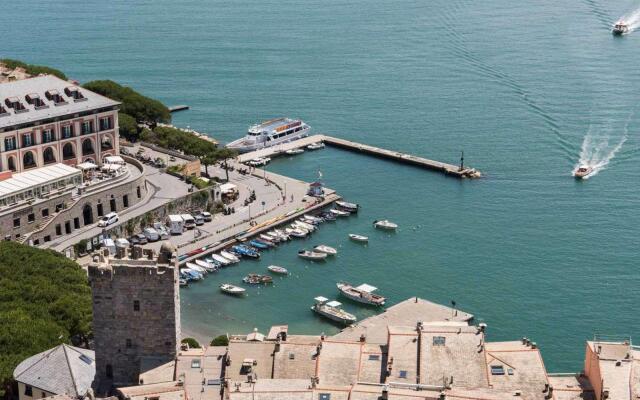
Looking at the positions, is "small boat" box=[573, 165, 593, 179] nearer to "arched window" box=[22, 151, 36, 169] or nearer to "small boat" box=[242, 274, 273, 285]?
"small boat" box=[242, 274, 273, 285]

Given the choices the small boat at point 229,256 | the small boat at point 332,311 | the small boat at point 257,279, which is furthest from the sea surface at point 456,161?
the small boat at point 229,256

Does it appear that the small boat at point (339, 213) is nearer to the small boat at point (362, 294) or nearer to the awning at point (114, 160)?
the small boat at point (362, 294)

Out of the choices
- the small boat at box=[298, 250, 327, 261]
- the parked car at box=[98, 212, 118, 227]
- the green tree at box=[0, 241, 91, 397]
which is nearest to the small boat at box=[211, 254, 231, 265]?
the small boat at box=[298, 250, 327, 261]

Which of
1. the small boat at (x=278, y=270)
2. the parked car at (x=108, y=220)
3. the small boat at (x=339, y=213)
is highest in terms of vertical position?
the parked car at (x=108, y=220)

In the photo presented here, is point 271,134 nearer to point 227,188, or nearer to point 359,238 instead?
point 227,188

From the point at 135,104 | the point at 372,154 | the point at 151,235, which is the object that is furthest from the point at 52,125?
the point at 372,154
